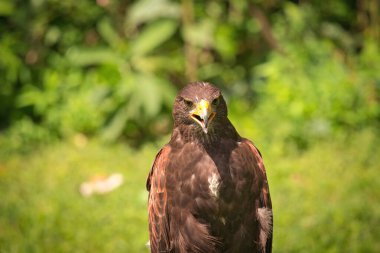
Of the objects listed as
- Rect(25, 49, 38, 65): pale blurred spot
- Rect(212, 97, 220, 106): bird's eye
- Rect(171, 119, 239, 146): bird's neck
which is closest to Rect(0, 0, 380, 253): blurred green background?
Rect(25, 49, 38, 65): pale blurred spot

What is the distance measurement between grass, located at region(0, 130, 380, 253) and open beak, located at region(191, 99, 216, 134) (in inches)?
67.5

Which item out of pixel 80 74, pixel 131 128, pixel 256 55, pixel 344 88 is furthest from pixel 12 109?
pixel 344 88

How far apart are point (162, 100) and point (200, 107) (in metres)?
2.84

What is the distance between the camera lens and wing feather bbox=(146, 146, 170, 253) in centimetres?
280

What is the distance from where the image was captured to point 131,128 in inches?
222

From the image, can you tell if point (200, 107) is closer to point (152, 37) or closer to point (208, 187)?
point (208, 187)

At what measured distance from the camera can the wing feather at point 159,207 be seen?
2.80 m

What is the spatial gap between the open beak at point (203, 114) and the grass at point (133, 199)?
172 cm

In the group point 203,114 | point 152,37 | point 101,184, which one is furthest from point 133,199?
point 203,114

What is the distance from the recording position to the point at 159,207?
2811 mm

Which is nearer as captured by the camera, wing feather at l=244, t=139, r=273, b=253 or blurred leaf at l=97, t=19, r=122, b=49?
wing feather at l=244, t=139, r=273, b=253

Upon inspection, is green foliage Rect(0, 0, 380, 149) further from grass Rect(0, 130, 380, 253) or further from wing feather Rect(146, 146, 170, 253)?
wing feather Rect(146, 146, 170, 253)

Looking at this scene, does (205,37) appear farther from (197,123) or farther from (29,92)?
(197,123)

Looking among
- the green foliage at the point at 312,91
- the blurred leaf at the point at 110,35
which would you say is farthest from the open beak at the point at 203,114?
the blurred leaf at the point at 110,35
